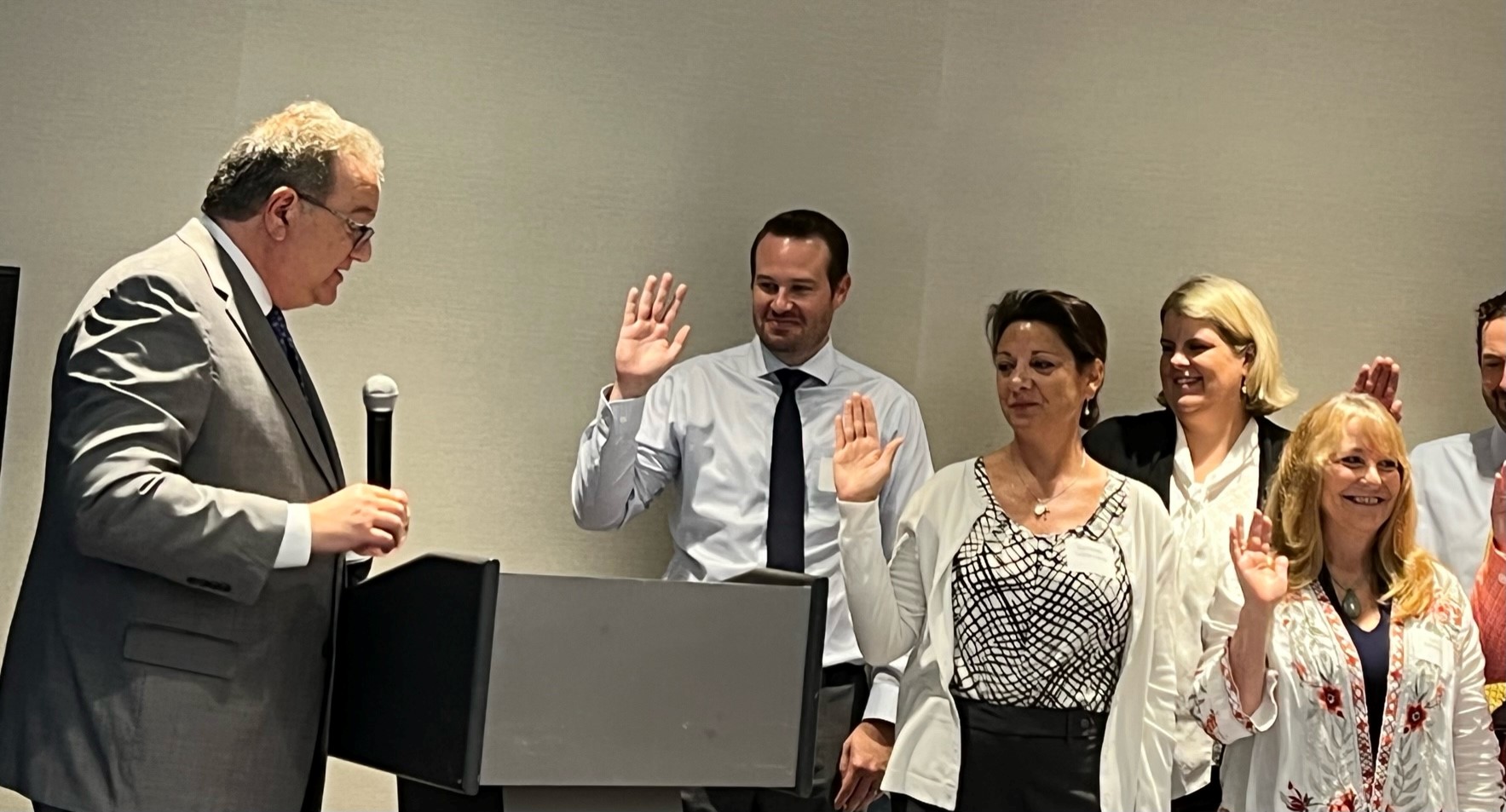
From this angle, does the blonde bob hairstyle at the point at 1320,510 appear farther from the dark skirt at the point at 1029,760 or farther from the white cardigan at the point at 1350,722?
the dark skirt at the point at 1029,760

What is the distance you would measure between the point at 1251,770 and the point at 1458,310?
205cm

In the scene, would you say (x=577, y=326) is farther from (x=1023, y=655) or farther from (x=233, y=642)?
(x=233, y=642)

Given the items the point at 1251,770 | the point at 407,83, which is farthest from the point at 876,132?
the point at 1251,770

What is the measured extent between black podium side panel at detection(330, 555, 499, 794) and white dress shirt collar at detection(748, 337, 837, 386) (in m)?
1.59

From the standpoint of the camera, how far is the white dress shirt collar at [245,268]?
2438 mm

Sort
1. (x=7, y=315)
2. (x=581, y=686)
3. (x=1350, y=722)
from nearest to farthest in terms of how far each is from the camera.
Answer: (x=581, y=686) → (x=1350, y=722) → (x=7, y=315)

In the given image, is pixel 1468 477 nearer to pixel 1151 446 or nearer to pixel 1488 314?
pixel 1488 314

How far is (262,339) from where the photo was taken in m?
2.35

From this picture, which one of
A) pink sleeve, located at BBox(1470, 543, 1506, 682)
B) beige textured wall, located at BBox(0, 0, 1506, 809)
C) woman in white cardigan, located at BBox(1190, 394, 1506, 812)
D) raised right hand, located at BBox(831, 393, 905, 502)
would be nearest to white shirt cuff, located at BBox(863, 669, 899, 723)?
raised right hand, located at BBox(831, 393, 905, 502)

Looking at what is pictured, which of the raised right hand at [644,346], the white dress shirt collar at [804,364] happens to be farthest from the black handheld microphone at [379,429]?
the white dress shirt collar at [804,364]

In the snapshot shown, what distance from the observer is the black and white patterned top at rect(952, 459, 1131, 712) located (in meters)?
3.11

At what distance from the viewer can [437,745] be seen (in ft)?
6.77

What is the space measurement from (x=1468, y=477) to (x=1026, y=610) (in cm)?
142

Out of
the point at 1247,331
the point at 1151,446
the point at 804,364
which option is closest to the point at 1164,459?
the point at 1151,446
